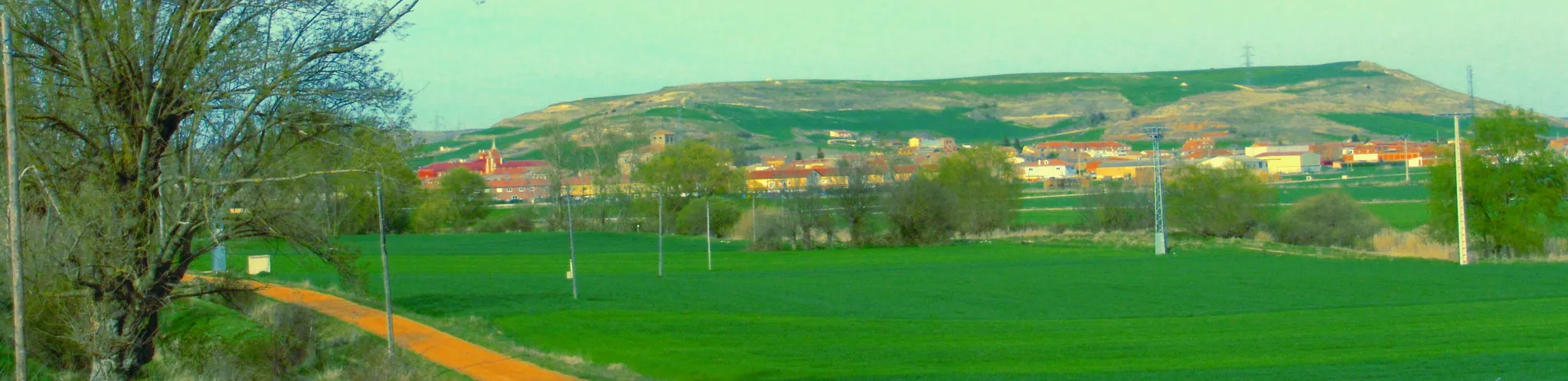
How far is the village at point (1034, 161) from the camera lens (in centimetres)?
8912

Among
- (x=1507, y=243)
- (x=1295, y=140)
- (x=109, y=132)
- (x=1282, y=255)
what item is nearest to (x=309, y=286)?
(x=109, y=132)

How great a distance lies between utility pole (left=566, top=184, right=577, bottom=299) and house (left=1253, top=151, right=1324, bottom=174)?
272ft

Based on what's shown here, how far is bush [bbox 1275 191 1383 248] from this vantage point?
→ 60.7m

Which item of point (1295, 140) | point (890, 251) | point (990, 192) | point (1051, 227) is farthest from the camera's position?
point (1295, 140)

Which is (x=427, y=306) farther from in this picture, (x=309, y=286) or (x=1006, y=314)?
(x=1006, y=314)

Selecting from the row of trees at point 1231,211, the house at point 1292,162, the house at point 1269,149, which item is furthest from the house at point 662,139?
the house at point 1269,149

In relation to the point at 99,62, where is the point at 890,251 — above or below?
below

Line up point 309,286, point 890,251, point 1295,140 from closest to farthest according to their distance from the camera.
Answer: point 309,286
point 890,251
point 1295,140

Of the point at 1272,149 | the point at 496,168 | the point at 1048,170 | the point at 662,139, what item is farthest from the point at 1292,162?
the point at 496,168

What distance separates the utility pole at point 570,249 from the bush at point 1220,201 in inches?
1429

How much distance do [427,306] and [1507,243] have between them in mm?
45486

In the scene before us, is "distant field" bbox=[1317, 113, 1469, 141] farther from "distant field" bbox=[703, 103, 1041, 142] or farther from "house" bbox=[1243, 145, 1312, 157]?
"distant field" bbox=[703, 103, 1041, 142]

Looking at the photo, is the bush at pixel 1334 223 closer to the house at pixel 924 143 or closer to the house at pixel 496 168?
the house at pixel 496 168

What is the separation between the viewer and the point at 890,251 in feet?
195
